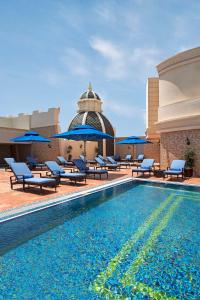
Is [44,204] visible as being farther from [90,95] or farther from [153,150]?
[90,95]

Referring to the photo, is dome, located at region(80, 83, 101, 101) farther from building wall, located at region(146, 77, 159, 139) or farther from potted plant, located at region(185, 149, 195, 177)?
potted plant, located at region(185, 149, 195, 177)

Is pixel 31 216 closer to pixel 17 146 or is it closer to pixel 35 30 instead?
pixel 35 30

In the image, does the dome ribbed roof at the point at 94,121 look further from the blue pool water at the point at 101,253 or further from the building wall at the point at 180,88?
the blue pool water at the point at 101,253

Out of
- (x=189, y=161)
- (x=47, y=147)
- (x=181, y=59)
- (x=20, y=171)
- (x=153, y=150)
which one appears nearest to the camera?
(x=20, y=171)

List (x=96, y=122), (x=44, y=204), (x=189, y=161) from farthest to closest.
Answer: (x=96, y=122), (x=189, y=161), (x=44, y=204)

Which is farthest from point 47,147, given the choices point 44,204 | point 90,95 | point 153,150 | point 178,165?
point 44,204

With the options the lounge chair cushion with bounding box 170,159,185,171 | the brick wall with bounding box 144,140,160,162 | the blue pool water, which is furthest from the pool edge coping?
the brick wall with bounding box 144,140,160,162

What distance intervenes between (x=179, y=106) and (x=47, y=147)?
620 inches

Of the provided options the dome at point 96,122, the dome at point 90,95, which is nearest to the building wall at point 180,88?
the dome at point 96,122

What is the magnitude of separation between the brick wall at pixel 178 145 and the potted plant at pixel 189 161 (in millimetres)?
264

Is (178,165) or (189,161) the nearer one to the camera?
(178,165)

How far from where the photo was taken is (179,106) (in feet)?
44.9

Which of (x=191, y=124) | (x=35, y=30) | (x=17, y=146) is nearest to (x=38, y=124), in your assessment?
(x=17, y=146)

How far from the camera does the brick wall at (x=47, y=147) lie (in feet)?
77.5
